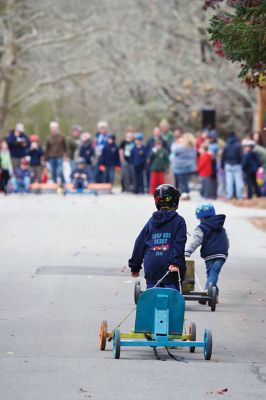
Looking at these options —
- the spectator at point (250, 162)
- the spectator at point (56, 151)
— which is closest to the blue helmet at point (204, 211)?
the spectator at point (250, 162)

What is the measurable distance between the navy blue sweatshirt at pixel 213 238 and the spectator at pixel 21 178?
84.1ft

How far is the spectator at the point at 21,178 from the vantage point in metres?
39.5

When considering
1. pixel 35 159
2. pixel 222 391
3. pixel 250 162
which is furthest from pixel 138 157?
pixel 222 391

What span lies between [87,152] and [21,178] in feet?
7.20

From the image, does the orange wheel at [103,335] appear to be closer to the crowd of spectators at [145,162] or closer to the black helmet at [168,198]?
the black helmet at [168,198]

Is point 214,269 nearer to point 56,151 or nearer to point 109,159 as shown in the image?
point 109,159

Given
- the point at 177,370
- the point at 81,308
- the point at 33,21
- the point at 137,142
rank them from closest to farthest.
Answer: the point at 177,370
the point at 81,308
the point at 137,142
the point at 33,21

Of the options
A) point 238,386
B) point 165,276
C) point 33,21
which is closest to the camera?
point 238,386

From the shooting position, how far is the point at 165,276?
36.2ft

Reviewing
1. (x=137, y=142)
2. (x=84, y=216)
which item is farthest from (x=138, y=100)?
(x=84, y=216)

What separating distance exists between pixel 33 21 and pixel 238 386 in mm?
42646

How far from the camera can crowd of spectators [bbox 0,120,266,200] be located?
3422 cm

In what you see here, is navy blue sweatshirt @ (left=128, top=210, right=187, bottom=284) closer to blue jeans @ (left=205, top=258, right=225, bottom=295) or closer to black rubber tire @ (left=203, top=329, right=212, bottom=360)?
black rubber tire @ (left=203, top=329, right=212, bottom=360)

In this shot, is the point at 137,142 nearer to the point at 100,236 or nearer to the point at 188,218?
the point at 188,218
